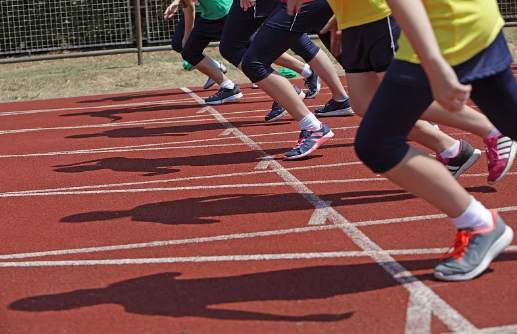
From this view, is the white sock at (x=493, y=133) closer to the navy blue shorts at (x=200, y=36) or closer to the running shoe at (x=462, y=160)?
the running shoe at (x=462, y=160)

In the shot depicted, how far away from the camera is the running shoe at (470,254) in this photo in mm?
4336

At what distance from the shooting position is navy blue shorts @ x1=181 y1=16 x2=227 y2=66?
37.4ft

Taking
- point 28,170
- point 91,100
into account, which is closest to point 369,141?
point 28,170

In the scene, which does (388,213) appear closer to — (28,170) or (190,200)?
(190,200)

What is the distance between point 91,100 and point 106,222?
7.76m

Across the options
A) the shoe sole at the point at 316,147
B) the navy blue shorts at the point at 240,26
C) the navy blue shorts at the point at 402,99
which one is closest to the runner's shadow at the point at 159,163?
the shoe sole at the point at 316,147

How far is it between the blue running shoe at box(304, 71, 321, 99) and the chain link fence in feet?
23.2

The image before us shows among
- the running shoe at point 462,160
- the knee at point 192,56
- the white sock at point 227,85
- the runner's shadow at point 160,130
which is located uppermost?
the running shoe at point 462,160

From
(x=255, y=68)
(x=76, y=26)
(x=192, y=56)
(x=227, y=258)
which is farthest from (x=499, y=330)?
(x=76, y=26)

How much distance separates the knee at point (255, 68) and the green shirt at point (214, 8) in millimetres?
3661

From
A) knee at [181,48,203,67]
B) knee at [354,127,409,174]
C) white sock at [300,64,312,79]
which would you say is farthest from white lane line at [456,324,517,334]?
knee at [181,48,203,67]

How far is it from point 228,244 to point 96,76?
10.9 m

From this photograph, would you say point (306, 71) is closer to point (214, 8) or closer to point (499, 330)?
point (214, 8)

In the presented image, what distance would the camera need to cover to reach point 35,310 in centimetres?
439
